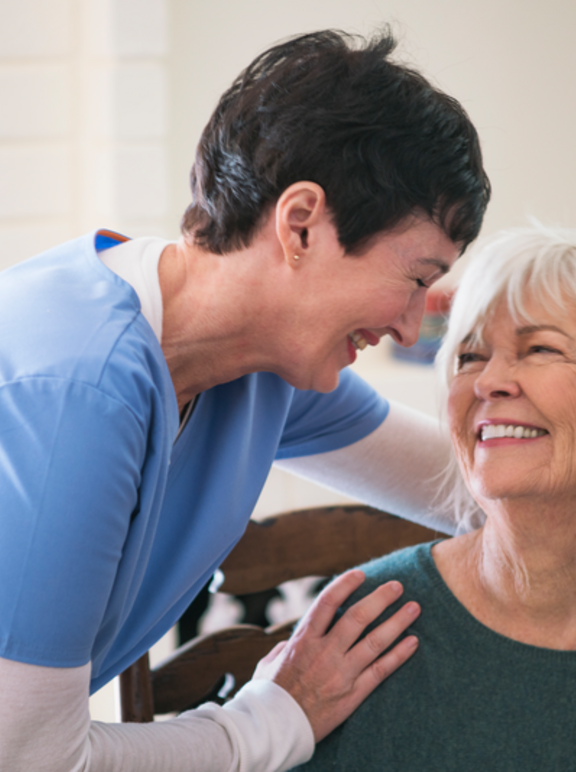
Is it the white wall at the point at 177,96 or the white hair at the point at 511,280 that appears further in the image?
the white wall at the point at 177,96

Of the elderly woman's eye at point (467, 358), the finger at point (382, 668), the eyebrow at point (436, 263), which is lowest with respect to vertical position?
the finger at point (382, 668)

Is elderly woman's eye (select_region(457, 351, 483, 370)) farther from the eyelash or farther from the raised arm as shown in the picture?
the raised arm

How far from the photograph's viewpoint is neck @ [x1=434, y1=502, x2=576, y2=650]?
1.10 metres

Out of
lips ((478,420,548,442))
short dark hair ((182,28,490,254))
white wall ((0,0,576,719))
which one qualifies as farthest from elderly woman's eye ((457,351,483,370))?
white wall ((0,0,576,719))

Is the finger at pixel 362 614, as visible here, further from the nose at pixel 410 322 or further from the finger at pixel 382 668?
the nose at pixel 410 322

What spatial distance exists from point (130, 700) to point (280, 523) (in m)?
0.38

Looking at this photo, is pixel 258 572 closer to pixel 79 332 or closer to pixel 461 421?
pixel 461 421

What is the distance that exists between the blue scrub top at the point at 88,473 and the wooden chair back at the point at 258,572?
0.22m

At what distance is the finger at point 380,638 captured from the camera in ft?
3.65

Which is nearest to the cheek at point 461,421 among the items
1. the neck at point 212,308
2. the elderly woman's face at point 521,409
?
the elderly woman's face at point 521,409

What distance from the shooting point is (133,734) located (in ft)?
2.94

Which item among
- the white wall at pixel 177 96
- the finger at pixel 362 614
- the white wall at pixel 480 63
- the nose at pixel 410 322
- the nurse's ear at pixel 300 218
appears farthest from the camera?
the white wall at pixel 480 63

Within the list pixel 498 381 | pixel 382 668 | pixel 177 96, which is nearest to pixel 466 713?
pixel 382 668

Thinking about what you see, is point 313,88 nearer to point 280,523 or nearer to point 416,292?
point 416,292
